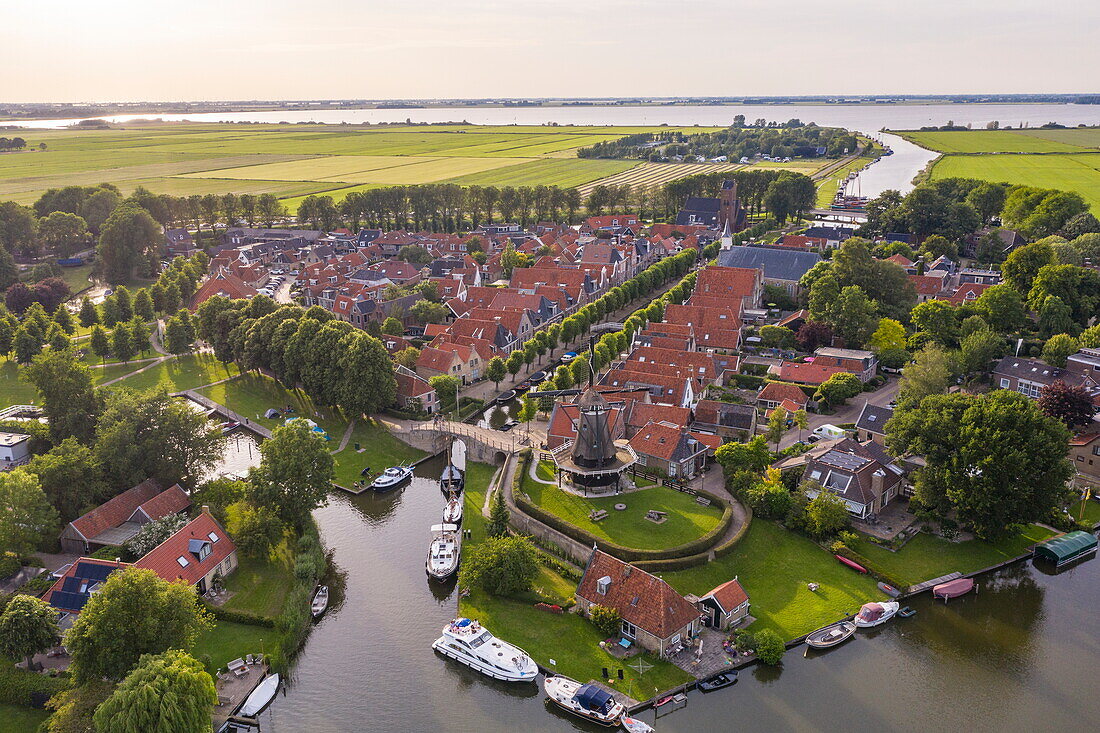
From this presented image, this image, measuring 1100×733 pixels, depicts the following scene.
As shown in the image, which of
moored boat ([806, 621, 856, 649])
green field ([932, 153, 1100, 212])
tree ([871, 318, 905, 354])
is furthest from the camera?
green field ([932, 153, 1100, 212])


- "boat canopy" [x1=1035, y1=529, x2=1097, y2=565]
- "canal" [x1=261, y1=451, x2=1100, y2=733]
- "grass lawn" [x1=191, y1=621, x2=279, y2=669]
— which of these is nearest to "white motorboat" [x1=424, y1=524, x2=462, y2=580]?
"canal" [x1=261, y1=451, x2=1100, y2=733]

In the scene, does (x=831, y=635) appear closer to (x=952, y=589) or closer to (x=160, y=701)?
(x=952, y=589)

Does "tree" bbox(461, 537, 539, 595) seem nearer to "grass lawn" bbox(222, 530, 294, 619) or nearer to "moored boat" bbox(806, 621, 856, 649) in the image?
"grass lawn" bbox(222, 530, 294, 619)

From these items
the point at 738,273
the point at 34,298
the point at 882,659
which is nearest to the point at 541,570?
the point at 882,659

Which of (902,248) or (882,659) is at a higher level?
(902,248)

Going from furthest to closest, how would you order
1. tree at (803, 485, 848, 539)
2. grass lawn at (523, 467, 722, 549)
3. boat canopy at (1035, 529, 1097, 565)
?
tree at (803, 485, 848, 539) < grass lawn at (523, 467, 722, 549) < boat canopy at (1035, 529, 1097, 565)

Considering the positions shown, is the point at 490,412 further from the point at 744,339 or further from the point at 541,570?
the point at 744,339
